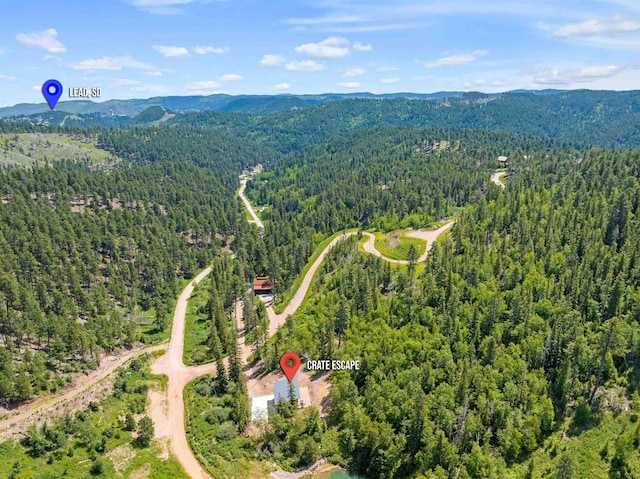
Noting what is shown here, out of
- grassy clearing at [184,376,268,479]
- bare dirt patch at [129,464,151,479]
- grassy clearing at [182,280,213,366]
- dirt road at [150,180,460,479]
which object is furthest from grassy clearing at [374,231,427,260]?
bare dirt patch at [129,464,151,479]

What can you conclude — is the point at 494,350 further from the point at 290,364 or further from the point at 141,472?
the point at 141,472

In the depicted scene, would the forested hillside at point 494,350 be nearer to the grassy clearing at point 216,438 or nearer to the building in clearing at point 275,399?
the building in clearing at point 275,399

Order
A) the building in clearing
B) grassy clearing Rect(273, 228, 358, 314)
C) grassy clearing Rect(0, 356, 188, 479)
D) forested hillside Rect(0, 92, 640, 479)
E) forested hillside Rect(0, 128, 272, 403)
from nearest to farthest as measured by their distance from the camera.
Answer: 1. grassy clearing Rect(0, 356, 188, 479)
2. forested hillside Rect(0, 92, 640, 479)
3. the building in clearing
4. forested hillside Rect(0, 128, 272, 403)
5. grassy clearing Rect(273, 228, 358, 314)

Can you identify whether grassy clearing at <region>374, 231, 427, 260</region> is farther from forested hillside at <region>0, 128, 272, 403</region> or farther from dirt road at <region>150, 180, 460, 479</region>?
forested hillside at <region>0, 128, 272, 403</region>

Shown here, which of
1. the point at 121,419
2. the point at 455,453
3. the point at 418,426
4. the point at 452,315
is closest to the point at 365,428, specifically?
the point at 418,426

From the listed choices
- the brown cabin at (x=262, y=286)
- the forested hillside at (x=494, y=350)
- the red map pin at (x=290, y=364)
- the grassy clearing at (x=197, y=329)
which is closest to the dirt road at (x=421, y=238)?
the forested hillside at (x=494, y=350)

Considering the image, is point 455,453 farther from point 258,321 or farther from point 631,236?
point 631,236
